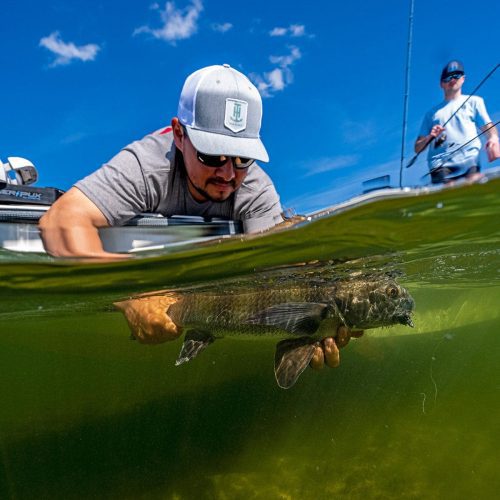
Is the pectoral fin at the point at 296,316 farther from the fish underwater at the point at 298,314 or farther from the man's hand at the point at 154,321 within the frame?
the man's hand at the point at 154,321

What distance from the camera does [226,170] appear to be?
445 cm

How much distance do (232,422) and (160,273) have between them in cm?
652

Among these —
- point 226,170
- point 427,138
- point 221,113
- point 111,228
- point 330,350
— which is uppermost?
point 221,113

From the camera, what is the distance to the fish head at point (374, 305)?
5.47m

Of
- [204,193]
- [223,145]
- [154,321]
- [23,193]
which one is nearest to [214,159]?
[223,145]

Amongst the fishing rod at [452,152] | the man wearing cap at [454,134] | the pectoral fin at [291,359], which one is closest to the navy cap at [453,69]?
the man wearing cap at [454,134]

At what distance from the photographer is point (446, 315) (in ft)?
42.4

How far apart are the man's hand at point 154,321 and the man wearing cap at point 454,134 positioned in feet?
13.0

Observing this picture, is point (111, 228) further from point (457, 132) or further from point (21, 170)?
point (457, 132)

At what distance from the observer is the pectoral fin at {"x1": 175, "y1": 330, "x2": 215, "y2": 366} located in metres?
5.53

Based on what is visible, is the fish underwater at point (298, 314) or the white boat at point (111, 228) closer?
the white boat at point (111, 228)

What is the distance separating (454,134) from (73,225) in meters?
4.00

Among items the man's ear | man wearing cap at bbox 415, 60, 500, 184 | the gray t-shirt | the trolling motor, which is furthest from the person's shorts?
the trolling motor

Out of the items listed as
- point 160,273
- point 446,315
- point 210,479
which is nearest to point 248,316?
point 160,273
